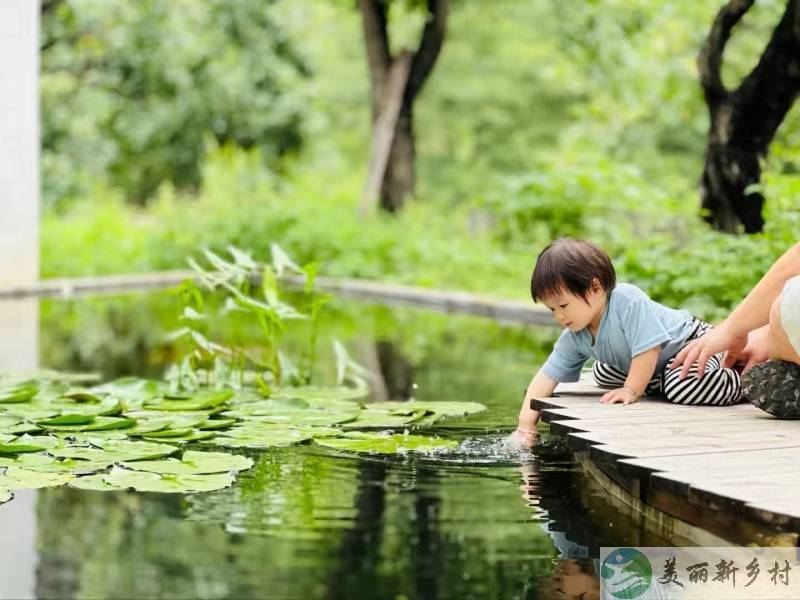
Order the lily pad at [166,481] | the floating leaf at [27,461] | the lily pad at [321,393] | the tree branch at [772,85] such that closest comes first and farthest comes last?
the lily pad at [166,481]
the floating leaf at [27,461]
the lily pad at [321,393]
the tree branch at [772,85]

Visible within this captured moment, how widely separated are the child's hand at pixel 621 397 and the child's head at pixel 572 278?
0.28 m

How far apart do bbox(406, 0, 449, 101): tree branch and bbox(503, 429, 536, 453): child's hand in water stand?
12.2 m

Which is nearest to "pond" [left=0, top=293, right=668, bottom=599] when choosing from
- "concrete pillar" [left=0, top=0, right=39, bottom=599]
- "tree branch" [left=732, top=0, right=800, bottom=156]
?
"tree branch" [left=732, top=0, right=800, bottom=156]

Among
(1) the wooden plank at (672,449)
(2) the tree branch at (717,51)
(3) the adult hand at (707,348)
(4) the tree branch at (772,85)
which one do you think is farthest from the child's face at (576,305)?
(2) the tree branch at (717,51)

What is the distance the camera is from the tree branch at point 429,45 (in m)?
15.8

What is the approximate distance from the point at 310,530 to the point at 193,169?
21.5 metres

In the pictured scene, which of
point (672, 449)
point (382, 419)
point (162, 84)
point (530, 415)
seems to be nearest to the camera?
point (672, 449)

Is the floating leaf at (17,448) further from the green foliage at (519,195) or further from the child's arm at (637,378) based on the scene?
the green foliage at (519,195)

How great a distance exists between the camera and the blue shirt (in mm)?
3998

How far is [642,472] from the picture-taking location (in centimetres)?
296

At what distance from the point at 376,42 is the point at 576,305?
41.5 feet

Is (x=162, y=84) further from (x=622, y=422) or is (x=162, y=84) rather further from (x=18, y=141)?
(x=622, y=422)

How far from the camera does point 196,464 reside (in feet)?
12.4

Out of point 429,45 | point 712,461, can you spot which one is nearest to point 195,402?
point 712,461
